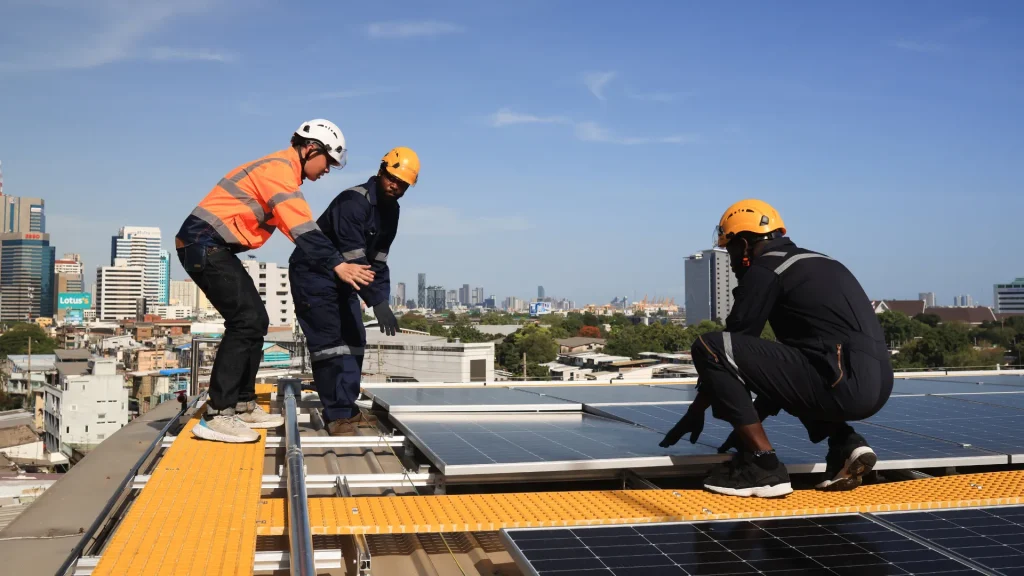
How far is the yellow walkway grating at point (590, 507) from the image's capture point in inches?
110

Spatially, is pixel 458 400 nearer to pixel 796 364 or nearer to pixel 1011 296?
pixel 796 364

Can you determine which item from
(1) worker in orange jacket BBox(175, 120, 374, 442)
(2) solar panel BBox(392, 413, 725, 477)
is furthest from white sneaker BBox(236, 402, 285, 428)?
(2) solar panel BBox(392, 413, 725, 477)

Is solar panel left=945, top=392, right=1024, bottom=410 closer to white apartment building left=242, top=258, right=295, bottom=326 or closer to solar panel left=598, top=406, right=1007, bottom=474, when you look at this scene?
solar panel left=598, top=406, right=1007, bottom=474

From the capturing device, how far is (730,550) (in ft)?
8.50

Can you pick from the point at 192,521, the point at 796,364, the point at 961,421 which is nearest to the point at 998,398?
the point at 961,421

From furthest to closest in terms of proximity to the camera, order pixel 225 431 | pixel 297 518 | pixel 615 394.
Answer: pixel 615 394 < pixel 225 431 < pixel 297 518

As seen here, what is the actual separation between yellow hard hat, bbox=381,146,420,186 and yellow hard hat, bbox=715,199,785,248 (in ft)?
8.44

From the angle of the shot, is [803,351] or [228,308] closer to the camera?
[803,351]

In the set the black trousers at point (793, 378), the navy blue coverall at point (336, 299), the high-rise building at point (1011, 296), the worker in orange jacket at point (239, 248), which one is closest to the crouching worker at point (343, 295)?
the navy blue coverall at point (336, 299)

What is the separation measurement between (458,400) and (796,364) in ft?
11.2

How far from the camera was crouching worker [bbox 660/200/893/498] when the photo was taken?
350 centimetres

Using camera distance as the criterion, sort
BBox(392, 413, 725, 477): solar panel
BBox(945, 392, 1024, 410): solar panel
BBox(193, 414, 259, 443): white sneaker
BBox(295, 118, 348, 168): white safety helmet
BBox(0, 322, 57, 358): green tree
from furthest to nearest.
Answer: BBox(0, 322, 57, 358): green tree, BBox(945, 392, 1024, 410): solar panel, BBox(295, 118, 348, 168): white safety helmet, BBox(193, 414, 259, 443): white sneaker, BBox(392, 413, 725, 477): solar panel

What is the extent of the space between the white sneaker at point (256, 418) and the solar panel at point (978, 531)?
380cm

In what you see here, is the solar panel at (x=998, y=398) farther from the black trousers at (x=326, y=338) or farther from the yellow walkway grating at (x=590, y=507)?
the black trousers at (x=326, y=338)
